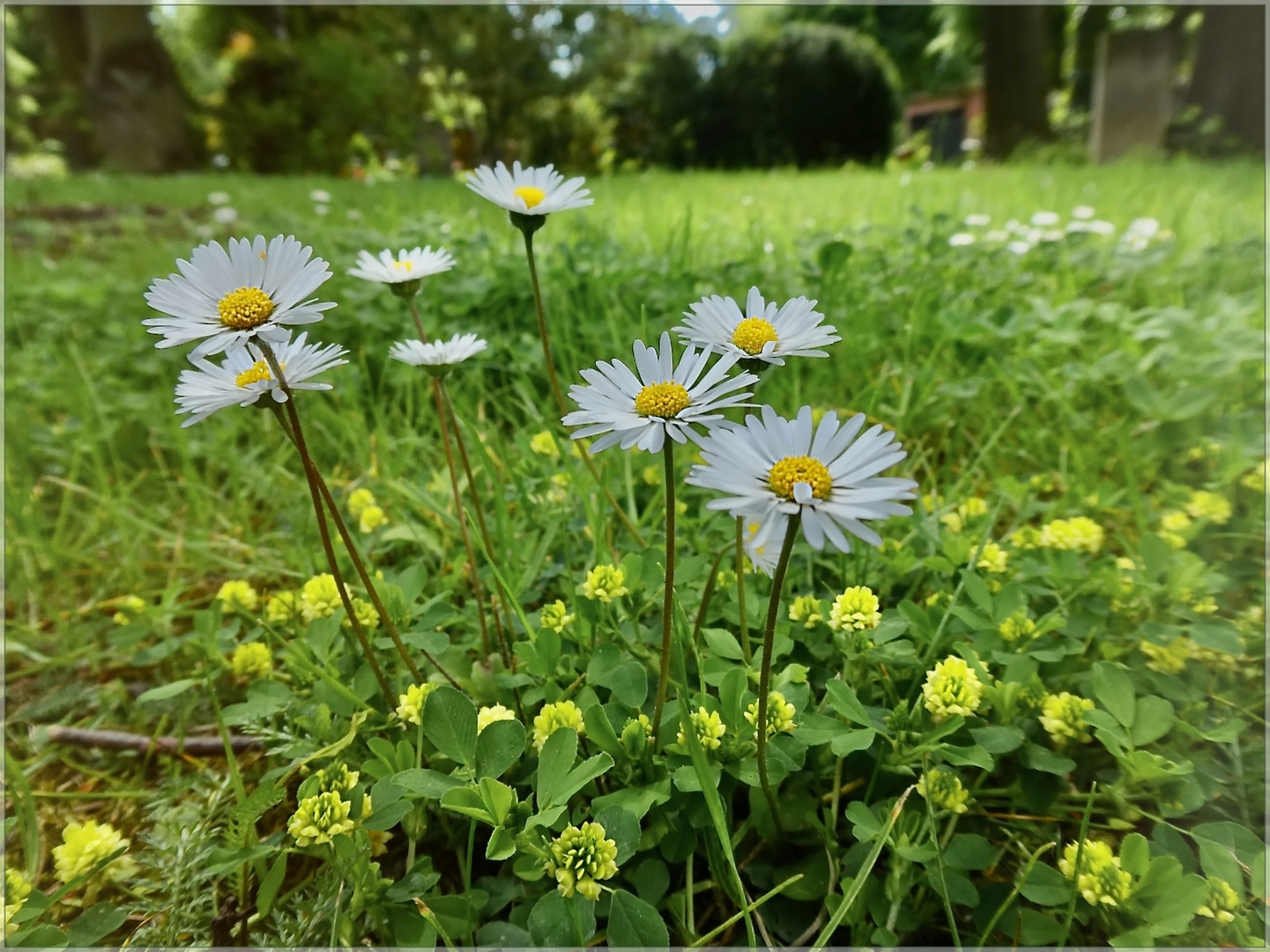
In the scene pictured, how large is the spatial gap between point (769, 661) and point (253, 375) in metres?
0.63

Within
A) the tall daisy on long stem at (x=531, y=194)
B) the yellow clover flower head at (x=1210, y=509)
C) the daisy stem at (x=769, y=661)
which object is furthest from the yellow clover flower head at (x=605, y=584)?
the yellow clover flower head at (x=1210, y=509)

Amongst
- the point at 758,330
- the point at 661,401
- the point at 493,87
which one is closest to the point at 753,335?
the point at 758,330

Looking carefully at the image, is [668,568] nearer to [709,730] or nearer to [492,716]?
[709,730]

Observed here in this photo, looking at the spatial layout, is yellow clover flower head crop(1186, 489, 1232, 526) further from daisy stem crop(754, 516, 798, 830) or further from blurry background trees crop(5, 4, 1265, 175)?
blurry background trees crop(5, 4, 1265, 175)

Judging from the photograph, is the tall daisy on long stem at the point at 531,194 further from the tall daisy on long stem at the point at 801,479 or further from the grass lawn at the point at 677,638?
the tall daisy on long stem at the point at 801,479

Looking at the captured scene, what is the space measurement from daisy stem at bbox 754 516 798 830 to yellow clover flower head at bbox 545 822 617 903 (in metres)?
0.17

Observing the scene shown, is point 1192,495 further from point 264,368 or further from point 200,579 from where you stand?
point 200,579

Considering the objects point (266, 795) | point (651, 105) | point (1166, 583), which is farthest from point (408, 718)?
point (651, 105)

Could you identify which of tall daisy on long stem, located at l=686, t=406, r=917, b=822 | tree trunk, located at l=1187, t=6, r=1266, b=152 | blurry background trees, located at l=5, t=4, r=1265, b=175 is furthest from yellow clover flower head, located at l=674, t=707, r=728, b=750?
blurry background trees, located at l=5, t=4, r=1265, b=175

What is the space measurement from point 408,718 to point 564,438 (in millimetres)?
745

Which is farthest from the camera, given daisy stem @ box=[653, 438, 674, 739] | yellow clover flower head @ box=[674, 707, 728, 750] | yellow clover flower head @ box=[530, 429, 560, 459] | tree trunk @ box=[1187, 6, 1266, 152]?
tree trunk @ box=[1187, 6, 1266, 152]

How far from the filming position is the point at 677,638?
0.92 m

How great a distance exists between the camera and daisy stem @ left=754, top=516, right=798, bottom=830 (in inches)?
24.1

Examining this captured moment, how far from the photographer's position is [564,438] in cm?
151
